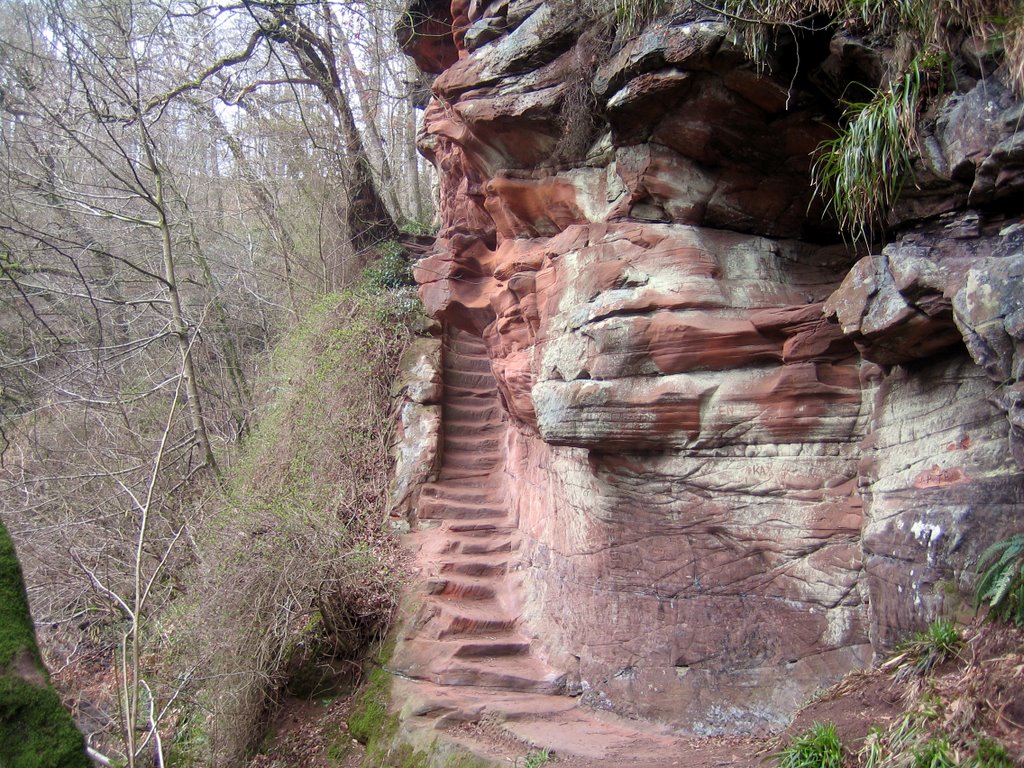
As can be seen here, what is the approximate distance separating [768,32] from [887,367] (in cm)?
264

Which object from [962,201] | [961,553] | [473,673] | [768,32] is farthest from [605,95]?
[473,673]

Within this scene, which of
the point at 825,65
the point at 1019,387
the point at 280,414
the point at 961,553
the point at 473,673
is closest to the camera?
the point at 1019,387

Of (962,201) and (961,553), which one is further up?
(962,201)

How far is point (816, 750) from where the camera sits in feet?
13.5

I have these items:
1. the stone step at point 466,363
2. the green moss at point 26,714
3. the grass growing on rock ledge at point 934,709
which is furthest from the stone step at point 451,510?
the green moss at point 26,714

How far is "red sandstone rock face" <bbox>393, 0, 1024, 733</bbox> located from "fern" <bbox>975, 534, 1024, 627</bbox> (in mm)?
235

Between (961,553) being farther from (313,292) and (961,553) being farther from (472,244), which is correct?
(313,292)

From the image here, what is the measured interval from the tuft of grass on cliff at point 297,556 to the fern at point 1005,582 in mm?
5935

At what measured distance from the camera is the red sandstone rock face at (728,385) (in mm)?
4758

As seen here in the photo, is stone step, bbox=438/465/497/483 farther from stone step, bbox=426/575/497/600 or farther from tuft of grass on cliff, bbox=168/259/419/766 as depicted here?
stone step, bbox=426/575/497/600

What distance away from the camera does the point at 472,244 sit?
10188 mm

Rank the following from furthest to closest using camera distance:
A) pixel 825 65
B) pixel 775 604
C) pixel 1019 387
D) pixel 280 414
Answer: pixel 280 414, pixel 775 604, pixel 825 65, pixel 1019 387

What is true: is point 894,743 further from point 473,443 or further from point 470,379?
point 470,379

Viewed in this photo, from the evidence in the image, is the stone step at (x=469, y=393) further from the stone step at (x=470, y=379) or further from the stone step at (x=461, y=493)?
the stone step at (x=461, y=493)
